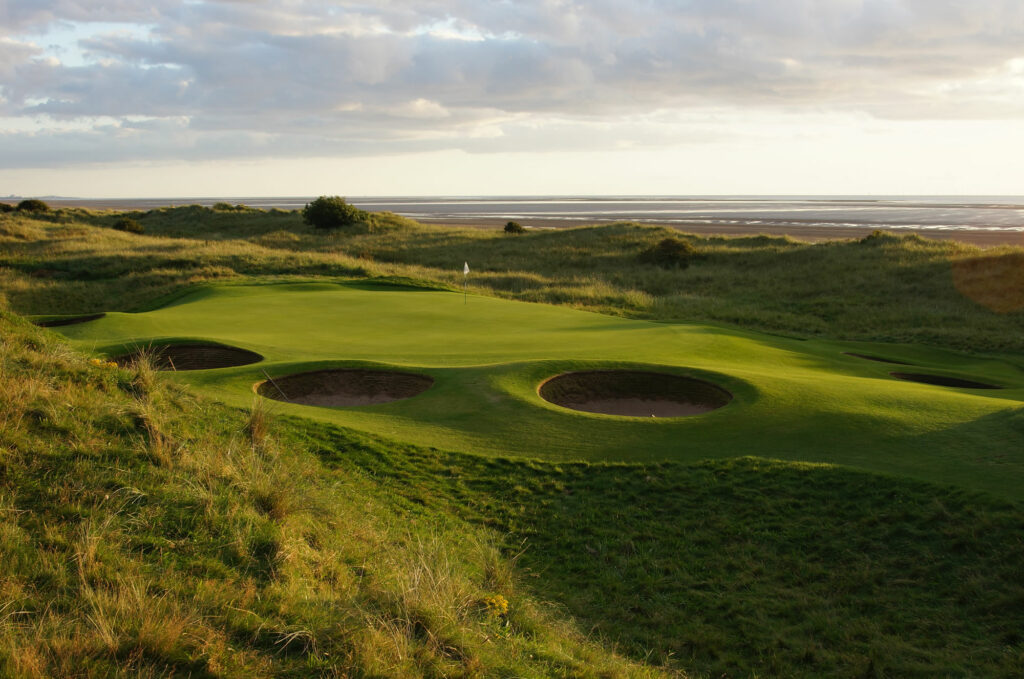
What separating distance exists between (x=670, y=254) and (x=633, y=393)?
35233mm

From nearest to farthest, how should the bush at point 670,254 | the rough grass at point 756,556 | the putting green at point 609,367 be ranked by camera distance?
1. the rough grass at point 756,556
2. the putting green at point 609,367
3. the bush at point 670,254

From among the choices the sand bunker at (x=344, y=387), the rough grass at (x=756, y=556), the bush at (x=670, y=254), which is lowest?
the rough grass at (x=756, y=556)

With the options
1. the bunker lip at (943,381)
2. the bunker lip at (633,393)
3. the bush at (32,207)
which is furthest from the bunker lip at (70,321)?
the bush at (32,207)

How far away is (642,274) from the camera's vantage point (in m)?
43.6

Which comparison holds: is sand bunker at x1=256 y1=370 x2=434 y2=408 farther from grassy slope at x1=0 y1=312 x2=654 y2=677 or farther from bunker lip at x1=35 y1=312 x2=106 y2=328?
bunker lip at x1=35 y1=312 x2=106 y2=328

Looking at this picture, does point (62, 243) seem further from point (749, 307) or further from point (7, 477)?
point (7, 477)

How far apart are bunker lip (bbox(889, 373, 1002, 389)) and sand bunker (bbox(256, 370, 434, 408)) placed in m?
10.7

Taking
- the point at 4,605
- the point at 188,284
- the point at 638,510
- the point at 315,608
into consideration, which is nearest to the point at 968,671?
the point at 638,510

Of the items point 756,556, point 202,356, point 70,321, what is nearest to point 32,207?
point 70,321

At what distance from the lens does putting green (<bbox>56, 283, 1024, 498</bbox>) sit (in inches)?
397

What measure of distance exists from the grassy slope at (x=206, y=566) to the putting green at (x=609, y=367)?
3014 mm

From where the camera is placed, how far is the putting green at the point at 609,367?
10.1m

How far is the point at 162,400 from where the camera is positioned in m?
8.73

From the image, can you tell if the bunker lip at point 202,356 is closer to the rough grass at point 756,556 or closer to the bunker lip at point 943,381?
the rough grass at point 756,556
